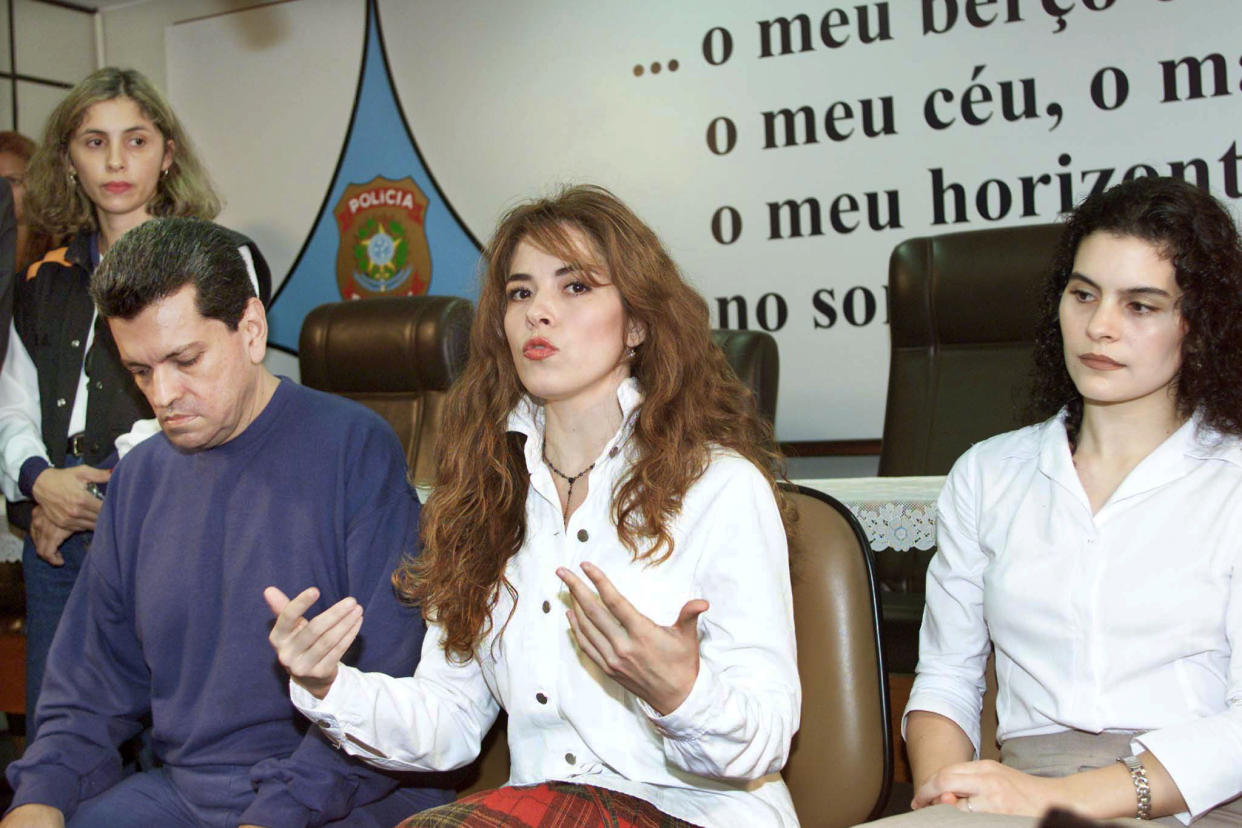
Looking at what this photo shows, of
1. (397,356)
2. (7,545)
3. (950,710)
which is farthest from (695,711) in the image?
(397,356)

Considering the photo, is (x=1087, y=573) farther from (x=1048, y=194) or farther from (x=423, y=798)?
(x=1048, y=194)

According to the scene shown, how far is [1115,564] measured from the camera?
138 centimetres

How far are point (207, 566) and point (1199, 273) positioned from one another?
51.1 inches

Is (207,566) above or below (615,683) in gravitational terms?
above

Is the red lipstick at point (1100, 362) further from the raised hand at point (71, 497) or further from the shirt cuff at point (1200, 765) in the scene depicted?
the raised hand at point (71, 497)

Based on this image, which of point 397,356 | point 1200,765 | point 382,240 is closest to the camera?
point 1200,765

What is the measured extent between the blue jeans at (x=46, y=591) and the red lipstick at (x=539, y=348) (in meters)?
1.07

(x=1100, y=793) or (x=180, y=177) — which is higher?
(x=180, y=177)

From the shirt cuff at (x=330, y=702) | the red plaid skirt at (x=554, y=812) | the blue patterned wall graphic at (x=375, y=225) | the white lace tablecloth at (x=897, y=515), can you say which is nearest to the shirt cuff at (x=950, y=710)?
the red plaid skirt at (x=554, y=812)

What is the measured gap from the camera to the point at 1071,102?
3510mm

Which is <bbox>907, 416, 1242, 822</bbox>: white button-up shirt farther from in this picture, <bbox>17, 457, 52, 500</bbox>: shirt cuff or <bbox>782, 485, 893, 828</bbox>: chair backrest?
<bbox>17, 457, 52, 500</bbox>: shirt cuff

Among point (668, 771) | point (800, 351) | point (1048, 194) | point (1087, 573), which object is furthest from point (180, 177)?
point (1048, 194)

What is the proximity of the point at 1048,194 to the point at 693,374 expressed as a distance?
96.1 inches

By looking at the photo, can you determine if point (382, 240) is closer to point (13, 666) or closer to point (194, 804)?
point (13, 666)
